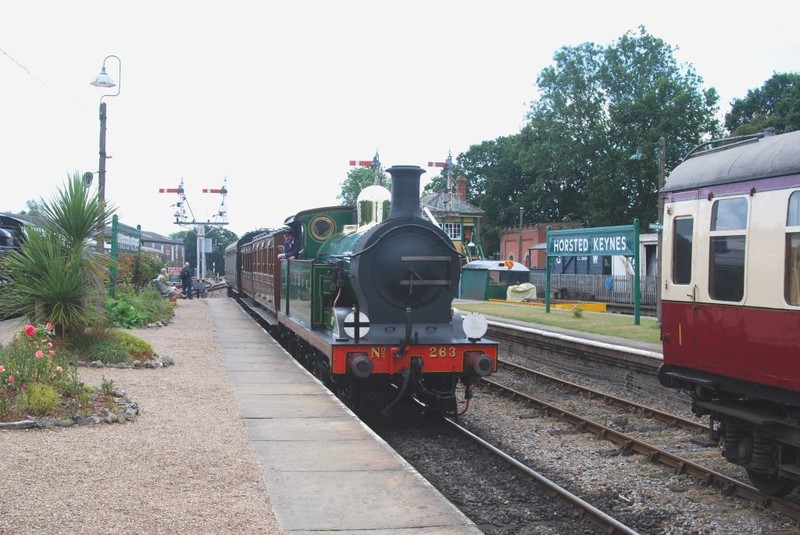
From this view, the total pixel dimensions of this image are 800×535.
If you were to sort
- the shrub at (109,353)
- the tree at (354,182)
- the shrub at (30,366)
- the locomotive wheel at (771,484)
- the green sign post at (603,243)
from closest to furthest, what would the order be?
the locomotive wheel at (771,484), the shrub at (30,366), the shrub at (109,353), the green sign post at (603,243), the tree at (354,182)

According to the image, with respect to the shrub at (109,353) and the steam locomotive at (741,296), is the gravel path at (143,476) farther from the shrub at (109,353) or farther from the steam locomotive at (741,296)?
the steam locomotive at (741,296)

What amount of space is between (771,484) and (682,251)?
7.38ft

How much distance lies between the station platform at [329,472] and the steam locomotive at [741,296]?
2.77m

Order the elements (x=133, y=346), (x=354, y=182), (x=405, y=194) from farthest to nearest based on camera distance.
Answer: (x=354, y=182) → (x=133, y=346) → (x=405, y=194)

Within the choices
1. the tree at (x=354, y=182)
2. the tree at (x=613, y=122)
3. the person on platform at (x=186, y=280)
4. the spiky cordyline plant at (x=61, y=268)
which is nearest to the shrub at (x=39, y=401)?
the spiky cordyline plant at (x=61, y=268)

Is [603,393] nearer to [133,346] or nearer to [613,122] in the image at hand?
[133,346]

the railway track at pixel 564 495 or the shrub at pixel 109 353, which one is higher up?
the shrub at pixel 109 353

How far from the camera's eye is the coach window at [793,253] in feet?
20.2

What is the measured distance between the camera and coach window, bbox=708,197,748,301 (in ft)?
22.4

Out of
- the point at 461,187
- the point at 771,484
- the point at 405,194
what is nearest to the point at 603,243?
the point at 405,194

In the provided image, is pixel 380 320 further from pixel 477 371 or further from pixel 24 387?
pixel 24 387

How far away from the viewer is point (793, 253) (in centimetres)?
621

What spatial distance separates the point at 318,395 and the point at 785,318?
6.56 m

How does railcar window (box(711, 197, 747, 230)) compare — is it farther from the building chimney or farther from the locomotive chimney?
the building chimney
